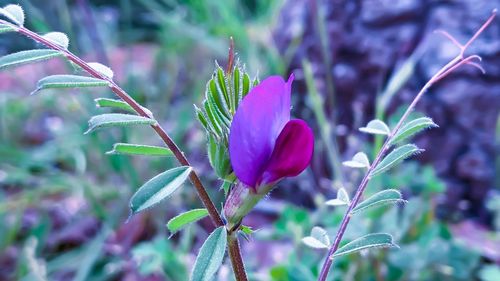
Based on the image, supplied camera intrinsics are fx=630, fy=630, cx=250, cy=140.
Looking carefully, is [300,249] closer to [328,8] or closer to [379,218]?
Answer: [379,218]

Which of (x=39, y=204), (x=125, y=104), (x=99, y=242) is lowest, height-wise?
(x=99, y=242)

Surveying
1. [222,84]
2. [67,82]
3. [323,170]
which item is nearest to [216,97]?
[222,84]

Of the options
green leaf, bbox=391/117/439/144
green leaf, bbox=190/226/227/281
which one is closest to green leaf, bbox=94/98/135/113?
green leaf, bbox=190/226/227/281

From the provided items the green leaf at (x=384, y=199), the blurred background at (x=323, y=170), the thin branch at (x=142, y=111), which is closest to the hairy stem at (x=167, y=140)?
the thin branch at (x=142, y=111)

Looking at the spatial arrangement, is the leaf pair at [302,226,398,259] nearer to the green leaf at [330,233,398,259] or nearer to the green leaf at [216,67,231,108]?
the green leaf at [330,233,398,259]

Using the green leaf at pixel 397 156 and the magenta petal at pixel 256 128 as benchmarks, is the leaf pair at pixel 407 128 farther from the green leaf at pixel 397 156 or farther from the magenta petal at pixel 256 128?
the magenta petal at pixel 256 128

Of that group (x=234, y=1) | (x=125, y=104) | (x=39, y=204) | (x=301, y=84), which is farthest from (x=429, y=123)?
(x=234, y=1)
